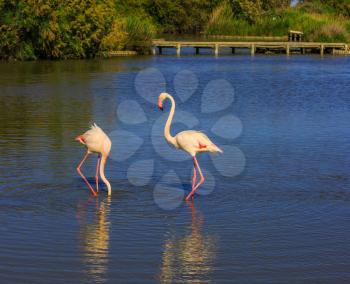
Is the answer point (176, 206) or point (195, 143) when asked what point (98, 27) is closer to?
point (195, 143)

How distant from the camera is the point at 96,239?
30.6 ft

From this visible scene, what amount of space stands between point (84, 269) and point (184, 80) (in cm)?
2666

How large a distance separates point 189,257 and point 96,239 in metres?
1.20

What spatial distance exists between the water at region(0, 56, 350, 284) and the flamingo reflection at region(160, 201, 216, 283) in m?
0.01

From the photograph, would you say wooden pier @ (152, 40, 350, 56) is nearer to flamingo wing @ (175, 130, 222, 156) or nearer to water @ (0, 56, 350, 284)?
water @ (0, 56, 350, 284)

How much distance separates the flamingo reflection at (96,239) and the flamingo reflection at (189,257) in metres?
0.61

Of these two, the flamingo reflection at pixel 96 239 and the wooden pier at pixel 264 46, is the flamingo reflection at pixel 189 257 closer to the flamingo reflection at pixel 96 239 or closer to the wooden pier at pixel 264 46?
the flamingo reflection at pixel 96 239

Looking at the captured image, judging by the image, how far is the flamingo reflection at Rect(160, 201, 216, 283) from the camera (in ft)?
26.3

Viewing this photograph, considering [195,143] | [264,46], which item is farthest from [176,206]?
[264,46]

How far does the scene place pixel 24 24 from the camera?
44.7 metres

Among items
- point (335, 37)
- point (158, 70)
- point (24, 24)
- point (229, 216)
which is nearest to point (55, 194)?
point (229, 216)

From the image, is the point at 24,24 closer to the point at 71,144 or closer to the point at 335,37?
the point at 335,37

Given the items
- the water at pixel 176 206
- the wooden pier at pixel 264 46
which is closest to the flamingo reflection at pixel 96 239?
the water at pixel 176 206

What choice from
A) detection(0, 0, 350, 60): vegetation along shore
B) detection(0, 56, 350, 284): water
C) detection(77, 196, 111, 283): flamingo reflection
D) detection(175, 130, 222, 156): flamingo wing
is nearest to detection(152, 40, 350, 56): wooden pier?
detection(0, 0, 350, 60): vegetation along shore
